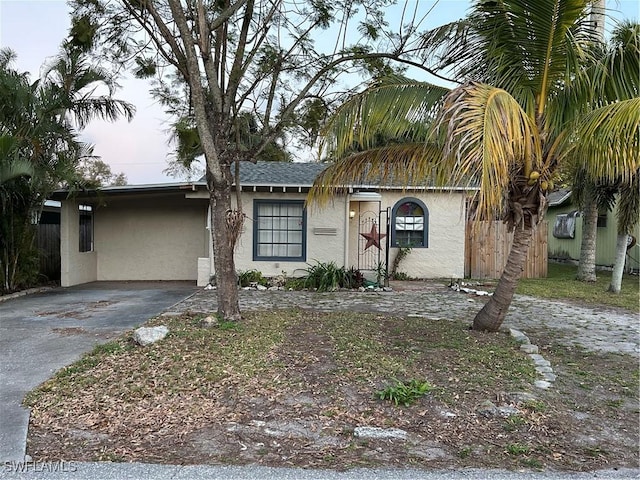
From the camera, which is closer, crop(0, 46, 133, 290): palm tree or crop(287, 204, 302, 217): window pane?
crop(0, 46, 133, 290): palm tree

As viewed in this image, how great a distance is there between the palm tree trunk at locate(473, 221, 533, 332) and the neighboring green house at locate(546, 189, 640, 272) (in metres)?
9.68

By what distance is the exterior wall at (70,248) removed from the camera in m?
11.9

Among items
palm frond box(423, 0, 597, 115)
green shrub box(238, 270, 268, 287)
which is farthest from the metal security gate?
palm frond box(423, 0, 597, 115)

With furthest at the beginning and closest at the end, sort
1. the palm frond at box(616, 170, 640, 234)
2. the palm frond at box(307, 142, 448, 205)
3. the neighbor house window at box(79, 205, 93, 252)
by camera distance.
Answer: the neighbor house window at box(79, 205, 93, 252), the palm frond at box(616, 170, 640, 234), the palm frond at box(307, 142, 448, 205)

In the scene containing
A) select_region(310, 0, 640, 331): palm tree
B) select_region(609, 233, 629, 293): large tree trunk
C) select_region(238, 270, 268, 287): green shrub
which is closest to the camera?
select_region(310, 0, 640, 331): palm tree

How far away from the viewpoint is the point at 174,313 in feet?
26.1

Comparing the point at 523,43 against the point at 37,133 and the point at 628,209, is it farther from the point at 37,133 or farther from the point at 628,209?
the point at 37,133

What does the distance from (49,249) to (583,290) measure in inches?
584

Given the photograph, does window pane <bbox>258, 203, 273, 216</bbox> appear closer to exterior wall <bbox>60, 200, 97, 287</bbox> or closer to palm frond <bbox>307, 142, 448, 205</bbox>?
exterior wall <bbox>60, 200, 97, 287</bbox>

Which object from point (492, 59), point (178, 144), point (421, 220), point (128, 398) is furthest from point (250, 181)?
point (128, 398)

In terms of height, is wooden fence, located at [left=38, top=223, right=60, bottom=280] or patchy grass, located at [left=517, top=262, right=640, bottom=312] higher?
wooden fence, located at [left=38, top=223, right=60, bottom=280]

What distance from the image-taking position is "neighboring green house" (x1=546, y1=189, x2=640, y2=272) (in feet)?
51.4

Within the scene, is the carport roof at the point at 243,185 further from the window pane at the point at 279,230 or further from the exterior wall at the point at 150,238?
the exterior wall at the point at 150,238

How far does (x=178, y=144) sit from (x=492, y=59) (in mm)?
10031
